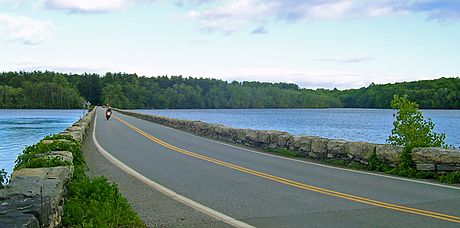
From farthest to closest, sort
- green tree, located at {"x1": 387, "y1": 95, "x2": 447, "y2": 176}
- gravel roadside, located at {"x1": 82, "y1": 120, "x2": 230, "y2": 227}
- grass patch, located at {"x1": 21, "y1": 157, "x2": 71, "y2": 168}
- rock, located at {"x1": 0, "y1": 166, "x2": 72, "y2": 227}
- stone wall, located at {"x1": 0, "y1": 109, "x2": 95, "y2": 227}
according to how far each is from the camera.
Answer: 1. green tree, located at {"x1": 387, "y1": 95, "x2": 447, "y2": 176}
2. grass patch, located at {"x1": 21, "y1": 157, "x2": 71, "y2": 168}
3. gravel roadside, located at {"x1": 82, "y1": 120, "x2": 230, "y2": 227}
4. rock, located at {"x1": 0, "y1": 166, "x2": 72, "y2": 227}
5. stone wall, located at {"x1": 0, "y1": 109, "x2": 95, "y2": 227}

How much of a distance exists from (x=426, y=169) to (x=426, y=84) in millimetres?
132807

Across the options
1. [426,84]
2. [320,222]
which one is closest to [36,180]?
[320,222]

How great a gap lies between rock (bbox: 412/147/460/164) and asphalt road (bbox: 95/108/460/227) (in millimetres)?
1046

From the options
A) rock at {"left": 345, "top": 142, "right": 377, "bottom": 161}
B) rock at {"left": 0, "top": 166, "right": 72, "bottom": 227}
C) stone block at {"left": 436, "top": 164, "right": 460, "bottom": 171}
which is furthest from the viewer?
rock at {"left": 345, "top": 142, "right": 377, "bottom": 161}

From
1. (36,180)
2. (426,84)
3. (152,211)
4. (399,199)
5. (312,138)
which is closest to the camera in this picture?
(36,180)

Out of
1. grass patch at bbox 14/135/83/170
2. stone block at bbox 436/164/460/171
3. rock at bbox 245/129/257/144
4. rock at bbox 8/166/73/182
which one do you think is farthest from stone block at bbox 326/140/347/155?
rock at bbox 8/166/73/182

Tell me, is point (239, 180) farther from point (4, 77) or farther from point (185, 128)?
point (4, 77)

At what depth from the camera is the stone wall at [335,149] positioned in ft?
37.3

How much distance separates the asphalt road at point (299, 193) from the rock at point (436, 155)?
105cm

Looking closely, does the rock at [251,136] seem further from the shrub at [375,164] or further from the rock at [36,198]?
the rock at [36,198]

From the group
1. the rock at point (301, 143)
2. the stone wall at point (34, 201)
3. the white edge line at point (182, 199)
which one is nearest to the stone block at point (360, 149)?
the rock at point (301, 143)

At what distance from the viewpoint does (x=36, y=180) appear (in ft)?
20.5

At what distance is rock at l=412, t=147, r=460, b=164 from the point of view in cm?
1112

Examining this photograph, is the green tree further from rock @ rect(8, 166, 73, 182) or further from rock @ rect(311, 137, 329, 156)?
rock @ rect(8, 166, 73, 182)
